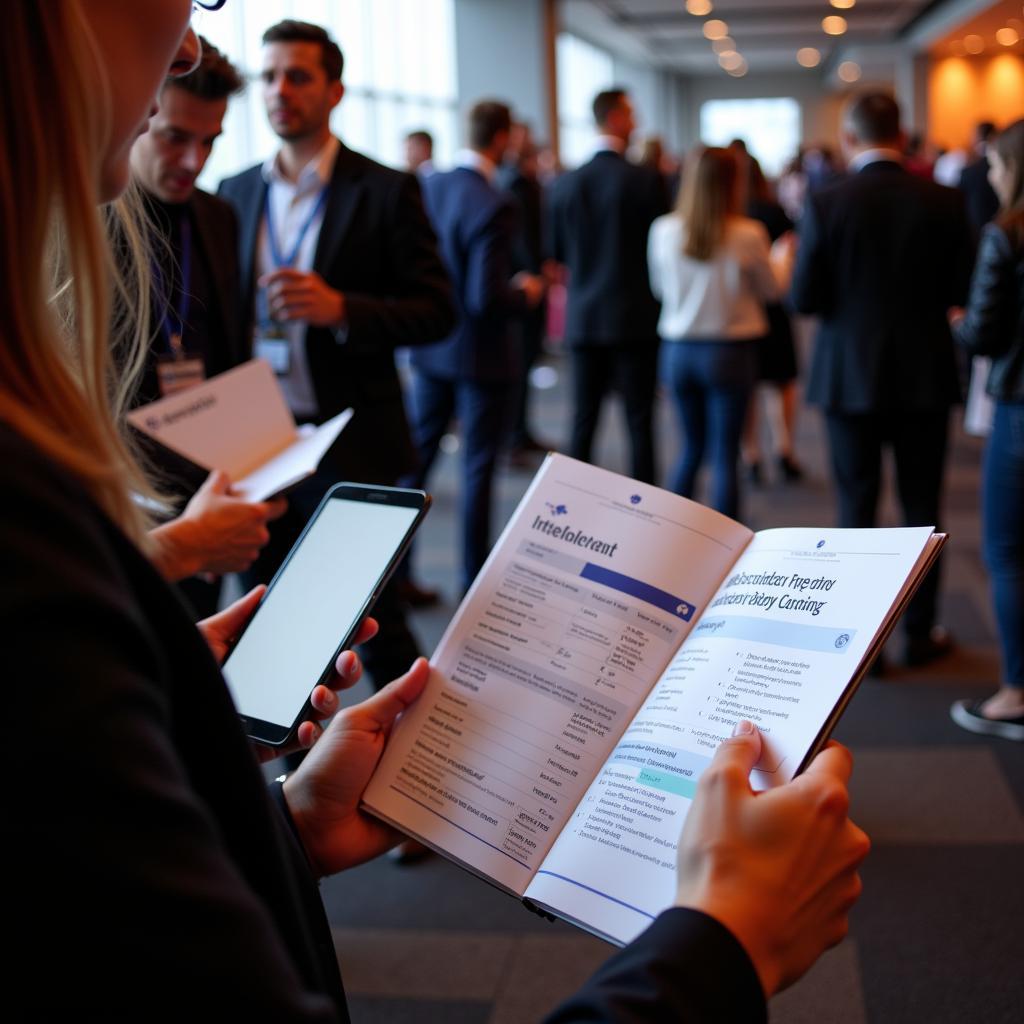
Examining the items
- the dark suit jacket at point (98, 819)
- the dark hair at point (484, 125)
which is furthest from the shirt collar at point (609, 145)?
the dark suit jacket at point (98, 819)

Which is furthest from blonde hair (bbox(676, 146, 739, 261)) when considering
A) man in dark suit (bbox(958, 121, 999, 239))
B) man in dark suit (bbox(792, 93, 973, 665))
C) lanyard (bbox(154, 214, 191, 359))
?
Result: man in dark suit (bbox(958, 121, 999, 239))

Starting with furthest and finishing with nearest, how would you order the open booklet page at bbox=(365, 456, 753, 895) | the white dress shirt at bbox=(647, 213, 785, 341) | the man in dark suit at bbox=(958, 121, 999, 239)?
the man in dark suit at bbox=(958, 121, 999, 239) → the white dress shirt at bbox=(647, 213, 785, 341) → the open booklet page at bbox=(365, 456, 753, 895)

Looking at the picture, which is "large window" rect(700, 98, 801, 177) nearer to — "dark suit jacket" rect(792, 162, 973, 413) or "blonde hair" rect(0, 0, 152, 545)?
"dark suit jacket" rect(792, 162, 973, 413)

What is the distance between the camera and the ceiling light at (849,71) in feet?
70.3

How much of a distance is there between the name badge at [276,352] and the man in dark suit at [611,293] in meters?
2.37

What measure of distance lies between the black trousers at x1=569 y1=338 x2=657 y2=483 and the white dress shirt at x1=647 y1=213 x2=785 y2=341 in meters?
0.43

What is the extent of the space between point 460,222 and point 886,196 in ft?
5.07

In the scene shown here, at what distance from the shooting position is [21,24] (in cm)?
48

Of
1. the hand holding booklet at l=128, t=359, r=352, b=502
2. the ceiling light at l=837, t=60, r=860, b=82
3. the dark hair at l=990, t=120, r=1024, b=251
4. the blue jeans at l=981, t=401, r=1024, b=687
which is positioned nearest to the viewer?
the hand holding booklet at l=128, t=359, r=352, b=502

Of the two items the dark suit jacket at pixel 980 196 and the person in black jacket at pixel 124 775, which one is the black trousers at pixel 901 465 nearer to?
the person in black jacket at pixel 124 775

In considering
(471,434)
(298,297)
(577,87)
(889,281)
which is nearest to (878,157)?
(889,281)

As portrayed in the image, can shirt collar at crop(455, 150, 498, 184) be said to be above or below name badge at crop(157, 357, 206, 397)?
above

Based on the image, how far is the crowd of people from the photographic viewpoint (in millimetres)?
406

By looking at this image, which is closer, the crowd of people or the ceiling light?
the crowd of people
